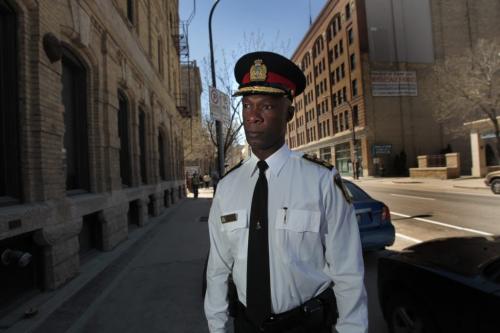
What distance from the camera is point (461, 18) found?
4053cm

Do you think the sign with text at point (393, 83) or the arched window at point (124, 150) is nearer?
the arched window at point (124, 150)

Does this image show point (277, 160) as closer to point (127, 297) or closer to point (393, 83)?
point (127, 297)

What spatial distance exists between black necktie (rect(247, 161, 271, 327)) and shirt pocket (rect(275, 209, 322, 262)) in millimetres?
81

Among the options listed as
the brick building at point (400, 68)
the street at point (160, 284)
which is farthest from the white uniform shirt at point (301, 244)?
the brick building at point (400, 68)

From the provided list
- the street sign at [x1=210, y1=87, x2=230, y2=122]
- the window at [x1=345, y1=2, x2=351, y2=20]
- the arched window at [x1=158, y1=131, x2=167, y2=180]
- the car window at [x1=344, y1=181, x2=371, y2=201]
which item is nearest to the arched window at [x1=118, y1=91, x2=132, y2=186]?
the street sign at [x1=210, y1=87, x2=230, y2=122]

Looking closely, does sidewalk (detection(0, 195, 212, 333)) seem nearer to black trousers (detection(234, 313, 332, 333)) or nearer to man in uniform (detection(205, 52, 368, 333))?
black trousers (detection(234, 313, 332, 333))

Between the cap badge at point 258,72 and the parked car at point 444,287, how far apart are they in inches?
84.5

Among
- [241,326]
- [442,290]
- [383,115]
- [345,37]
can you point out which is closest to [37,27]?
[241,326]

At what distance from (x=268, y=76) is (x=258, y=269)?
1.03 m

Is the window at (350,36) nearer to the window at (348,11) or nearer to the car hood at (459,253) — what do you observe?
the window at (348,11)

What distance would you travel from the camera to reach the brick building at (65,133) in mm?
4883

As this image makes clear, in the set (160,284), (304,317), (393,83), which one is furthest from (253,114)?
(393,83)

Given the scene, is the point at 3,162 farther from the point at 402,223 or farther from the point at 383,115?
the point at 383,115

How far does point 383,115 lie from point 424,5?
13.9 meters
